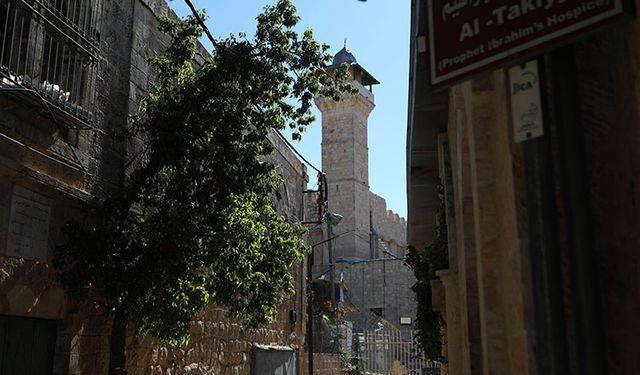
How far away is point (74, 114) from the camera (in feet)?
21.0

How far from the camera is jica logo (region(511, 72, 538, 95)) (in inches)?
78.6

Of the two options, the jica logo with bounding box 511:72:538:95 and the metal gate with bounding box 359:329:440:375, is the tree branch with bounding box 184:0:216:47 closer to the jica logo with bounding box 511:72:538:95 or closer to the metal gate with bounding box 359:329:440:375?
the jica logo with bounding box 511:72:538:95

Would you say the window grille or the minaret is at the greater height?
the minaret

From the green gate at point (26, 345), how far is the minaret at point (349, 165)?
35.5 m

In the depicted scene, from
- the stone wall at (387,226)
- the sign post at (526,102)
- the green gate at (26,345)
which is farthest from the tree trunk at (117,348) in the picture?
the stone wall at (387,226)

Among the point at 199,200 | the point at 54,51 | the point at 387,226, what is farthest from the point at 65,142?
the point at 387,226

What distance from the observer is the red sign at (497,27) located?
1911 mm

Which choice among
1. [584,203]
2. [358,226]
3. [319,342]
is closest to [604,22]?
[584,203]

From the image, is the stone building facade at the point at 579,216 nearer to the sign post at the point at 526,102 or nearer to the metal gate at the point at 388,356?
the sign post at the point at 526,102

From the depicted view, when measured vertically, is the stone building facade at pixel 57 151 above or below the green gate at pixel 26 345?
above

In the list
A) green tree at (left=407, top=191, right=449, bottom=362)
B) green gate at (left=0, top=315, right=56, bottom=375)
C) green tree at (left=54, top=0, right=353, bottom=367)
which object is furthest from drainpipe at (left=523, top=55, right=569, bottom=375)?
green tree at (left=407, top=191, right=449, bottom=362)

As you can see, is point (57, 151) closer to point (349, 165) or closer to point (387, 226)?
point (349, 165)

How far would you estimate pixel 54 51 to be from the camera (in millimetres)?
6406

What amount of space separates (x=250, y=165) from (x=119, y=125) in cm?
172
